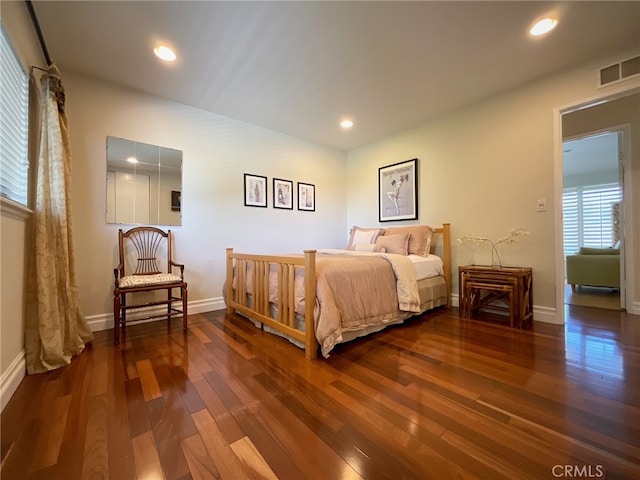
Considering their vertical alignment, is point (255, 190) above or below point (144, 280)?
above

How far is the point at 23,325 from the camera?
5.45 ft

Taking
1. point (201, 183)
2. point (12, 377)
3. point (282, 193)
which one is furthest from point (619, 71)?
point (12, 377)

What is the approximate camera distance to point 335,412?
1.26 metres

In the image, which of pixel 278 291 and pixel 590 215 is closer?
pixel 278 291

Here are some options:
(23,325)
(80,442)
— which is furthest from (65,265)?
(80,442)

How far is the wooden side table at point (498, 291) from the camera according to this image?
2.45 meters

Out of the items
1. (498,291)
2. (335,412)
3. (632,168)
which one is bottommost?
(335,412)

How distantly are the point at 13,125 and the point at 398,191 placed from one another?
3739 mm

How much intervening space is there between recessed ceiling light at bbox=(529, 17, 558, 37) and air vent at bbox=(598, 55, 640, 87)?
0.80m

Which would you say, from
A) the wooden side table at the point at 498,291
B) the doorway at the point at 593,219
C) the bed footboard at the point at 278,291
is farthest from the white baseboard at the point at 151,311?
the doorway at the point at 593,219

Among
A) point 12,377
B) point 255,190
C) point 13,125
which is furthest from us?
point 255,190

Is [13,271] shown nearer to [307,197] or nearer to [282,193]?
[282,193]

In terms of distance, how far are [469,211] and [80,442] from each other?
364 cm

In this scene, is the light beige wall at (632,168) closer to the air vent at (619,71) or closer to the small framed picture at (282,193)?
the air vent at (619,71)
